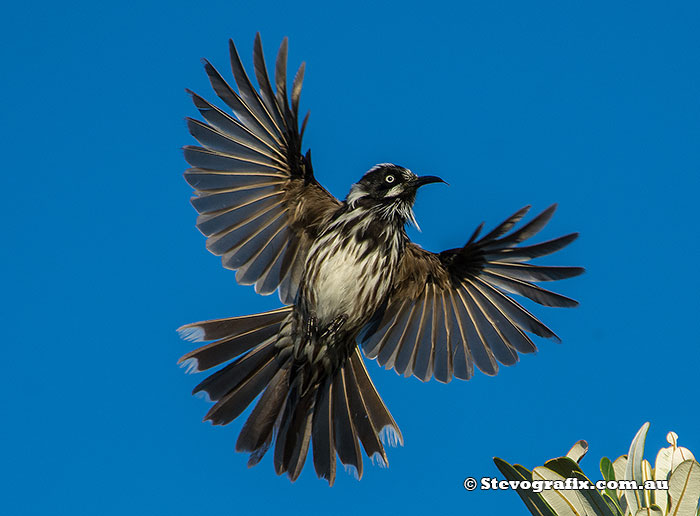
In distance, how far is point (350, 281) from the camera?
6.31 meters

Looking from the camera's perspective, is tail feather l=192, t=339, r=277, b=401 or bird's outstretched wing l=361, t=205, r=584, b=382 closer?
tail feather l=192, t=339, r=277, b=401

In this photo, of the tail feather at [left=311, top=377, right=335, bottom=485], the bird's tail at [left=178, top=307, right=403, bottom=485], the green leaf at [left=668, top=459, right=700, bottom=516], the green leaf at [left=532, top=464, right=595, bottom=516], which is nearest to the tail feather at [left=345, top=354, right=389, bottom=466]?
the bird's tail at [left=178, top=307, right=403, bottom=485]

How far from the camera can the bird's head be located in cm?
648

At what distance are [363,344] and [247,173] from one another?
1.80 metres

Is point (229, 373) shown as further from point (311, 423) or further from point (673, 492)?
point (673, 492)

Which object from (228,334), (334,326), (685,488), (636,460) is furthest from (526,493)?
(228,334)

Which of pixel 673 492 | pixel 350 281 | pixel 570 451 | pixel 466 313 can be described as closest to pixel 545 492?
pixel 570 451

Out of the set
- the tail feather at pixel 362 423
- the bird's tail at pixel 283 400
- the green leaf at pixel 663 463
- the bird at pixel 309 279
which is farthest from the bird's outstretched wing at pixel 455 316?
the green leaf at pixel 663 463

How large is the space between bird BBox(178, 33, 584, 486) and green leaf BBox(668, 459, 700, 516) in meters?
3.13

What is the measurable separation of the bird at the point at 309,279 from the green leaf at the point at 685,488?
3133 mm

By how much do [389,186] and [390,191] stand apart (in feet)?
0.16

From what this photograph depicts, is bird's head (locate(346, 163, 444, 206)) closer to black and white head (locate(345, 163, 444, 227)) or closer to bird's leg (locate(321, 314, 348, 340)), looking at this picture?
black and white head (locate(345, 163, 444, 227))

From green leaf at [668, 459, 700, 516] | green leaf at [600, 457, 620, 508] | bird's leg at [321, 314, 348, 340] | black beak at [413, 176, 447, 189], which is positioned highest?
black beak at [413, 176, 447, 189]

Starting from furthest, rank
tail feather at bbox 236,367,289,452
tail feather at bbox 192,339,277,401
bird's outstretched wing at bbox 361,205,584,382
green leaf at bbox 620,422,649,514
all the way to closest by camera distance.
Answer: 1. bird's outstretched wing at bbox 361,205,584,382
2. tail feather at bbox 192,339,277,401
3. tail feather at bbox 236,367,289,452
4. green leaf at bbox 620,422,649,514
